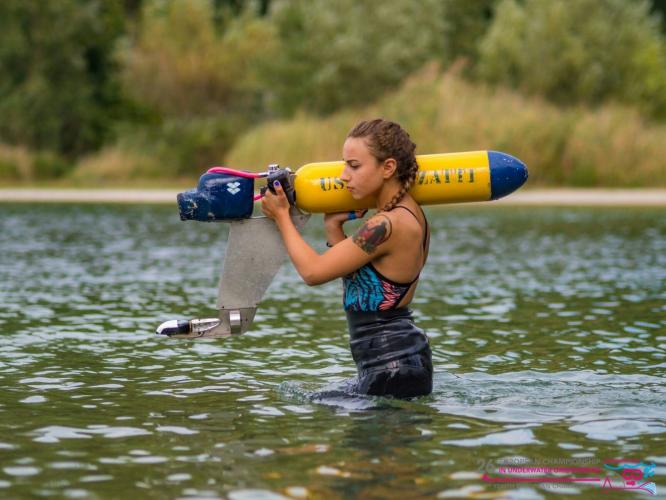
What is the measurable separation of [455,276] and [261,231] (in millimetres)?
8998

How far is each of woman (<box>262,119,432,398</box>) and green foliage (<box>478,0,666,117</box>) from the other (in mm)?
31242

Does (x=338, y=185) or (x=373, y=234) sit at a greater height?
(x=338, y=185)

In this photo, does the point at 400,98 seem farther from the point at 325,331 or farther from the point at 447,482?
the point at 447,482

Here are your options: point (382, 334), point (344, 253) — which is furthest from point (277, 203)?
point (382, 334)

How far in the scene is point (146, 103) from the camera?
174ft

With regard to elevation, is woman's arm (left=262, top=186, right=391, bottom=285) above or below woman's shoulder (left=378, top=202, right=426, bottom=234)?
below

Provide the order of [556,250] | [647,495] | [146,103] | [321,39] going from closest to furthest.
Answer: [647,495] → [556,250] → [321,39] → [146,103]

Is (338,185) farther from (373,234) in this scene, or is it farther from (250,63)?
(250,63)

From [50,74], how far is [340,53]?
12394mm

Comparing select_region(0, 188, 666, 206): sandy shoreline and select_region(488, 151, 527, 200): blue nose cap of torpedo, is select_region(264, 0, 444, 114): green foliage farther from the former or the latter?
select_region(488, 151, 527, 200): blue nose cap of torpedo

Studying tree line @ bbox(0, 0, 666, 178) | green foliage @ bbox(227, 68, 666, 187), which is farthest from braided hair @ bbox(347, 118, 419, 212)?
tree line @ bbox(0, 0, 666, 178)

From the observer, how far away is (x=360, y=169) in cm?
731

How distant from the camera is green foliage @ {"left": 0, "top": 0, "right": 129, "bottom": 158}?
4603 cm

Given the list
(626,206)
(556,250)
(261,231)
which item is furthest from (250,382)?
(626,206)
